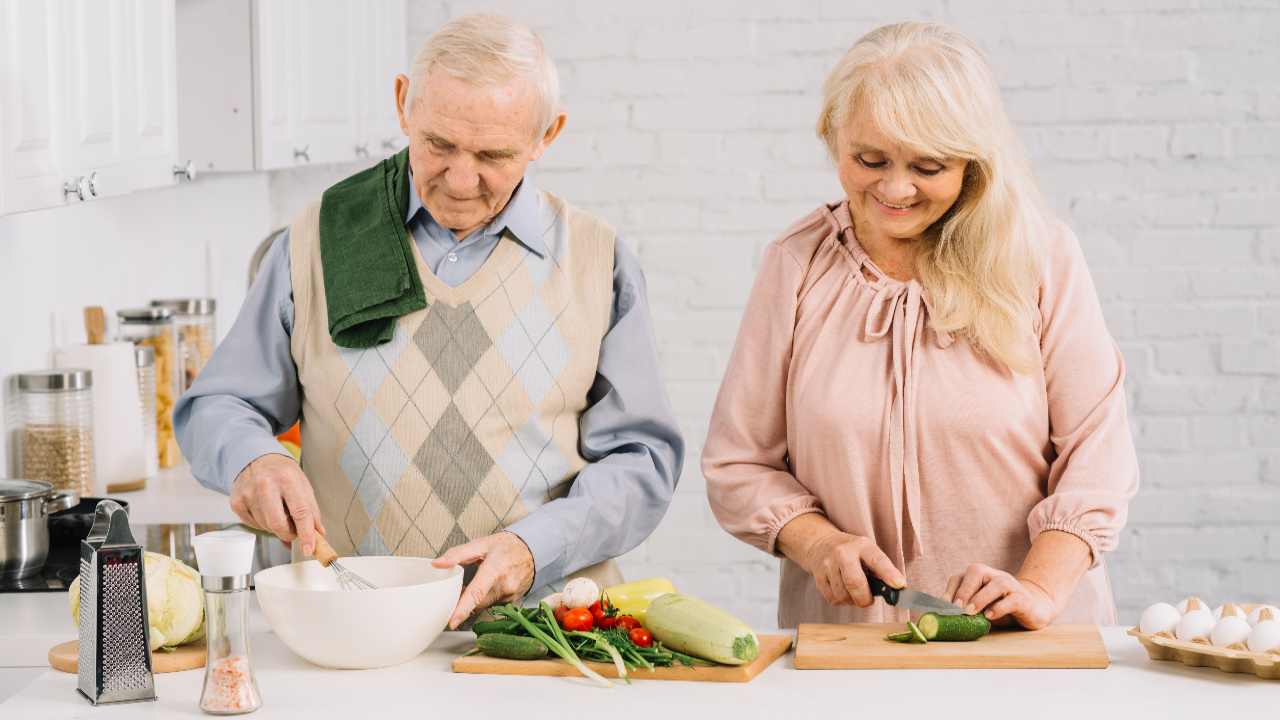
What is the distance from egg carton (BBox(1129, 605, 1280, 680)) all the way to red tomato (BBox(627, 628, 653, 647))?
21.6 inches

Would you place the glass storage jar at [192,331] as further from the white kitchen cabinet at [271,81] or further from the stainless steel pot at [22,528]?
the stainless steel pot at [22,528]

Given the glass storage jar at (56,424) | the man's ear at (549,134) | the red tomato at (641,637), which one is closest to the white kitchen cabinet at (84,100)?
the glass storage jar at (56,424)

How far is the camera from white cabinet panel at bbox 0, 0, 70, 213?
148 cm

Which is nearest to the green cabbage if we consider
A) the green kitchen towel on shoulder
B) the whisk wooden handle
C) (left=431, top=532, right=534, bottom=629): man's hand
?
the whisk wooden handle

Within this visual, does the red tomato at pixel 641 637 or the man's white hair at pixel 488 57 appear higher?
the man's white hair at pixel 488 57

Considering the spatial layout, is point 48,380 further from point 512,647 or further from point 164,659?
point 512,647

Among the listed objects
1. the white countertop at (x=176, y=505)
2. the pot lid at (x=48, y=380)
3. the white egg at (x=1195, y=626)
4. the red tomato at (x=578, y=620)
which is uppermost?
the pot lid at (x=48, y=380)

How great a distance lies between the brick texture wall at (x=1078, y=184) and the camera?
317 cm

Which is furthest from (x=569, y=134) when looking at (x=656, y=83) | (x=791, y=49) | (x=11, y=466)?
(x=11, y=466)

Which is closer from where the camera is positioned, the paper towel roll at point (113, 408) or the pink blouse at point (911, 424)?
the pink blouse at point (911, 424)

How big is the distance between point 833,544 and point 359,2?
205 cm

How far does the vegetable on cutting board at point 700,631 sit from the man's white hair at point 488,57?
0.65 meters

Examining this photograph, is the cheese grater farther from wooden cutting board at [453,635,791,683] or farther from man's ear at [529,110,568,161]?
man's ear at [529,110,568,161]

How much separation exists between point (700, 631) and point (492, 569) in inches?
11.1
